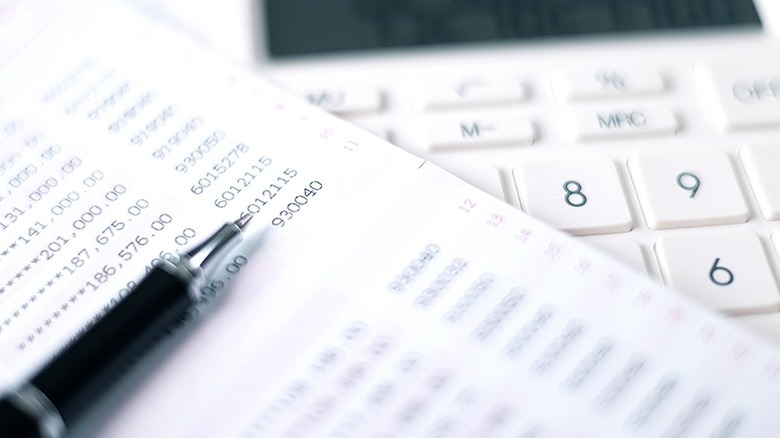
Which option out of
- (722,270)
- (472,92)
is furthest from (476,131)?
(722,270)

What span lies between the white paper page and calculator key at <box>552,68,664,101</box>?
10cm

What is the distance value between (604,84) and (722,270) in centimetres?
12

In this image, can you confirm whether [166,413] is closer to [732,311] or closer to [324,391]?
[324,391]

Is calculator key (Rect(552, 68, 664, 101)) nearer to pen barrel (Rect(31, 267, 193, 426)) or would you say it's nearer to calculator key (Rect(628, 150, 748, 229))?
calculator key (Rect(628, 150, 748, 229))

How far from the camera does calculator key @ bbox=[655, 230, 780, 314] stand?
0.36m

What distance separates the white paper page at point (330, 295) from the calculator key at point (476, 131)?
3cm

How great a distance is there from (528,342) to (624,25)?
0.72ft

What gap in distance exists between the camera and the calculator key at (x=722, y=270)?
1.18 feet

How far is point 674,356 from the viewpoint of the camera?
330 millimetres

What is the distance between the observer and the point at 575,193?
1.29 feet

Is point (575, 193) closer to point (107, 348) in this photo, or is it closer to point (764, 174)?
point (764, 174)

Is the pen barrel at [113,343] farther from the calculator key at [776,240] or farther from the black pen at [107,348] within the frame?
the calculator key at [776,240]

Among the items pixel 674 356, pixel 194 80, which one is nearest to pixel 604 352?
pixel 674 356

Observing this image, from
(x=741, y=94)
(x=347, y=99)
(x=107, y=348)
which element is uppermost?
(x=741, y=94)
